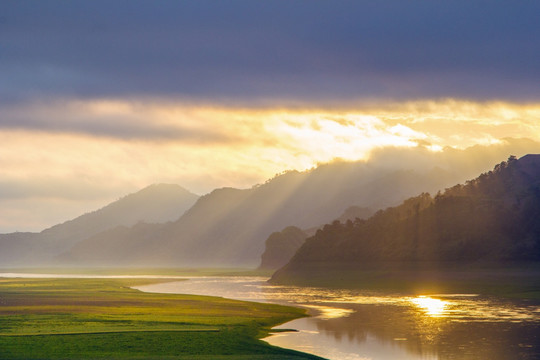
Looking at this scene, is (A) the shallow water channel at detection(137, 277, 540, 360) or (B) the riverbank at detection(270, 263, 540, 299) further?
(B) the riverbank at detection(270, 263, 540, 299)

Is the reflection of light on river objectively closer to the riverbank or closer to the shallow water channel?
the shallow water channel

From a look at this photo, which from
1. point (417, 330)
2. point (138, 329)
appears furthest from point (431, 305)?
point (138, 329)

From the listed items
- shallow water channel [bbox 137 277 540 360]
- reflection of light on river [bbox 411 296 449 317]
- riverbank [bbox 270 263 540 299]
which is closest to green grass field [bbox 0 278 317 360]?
shallow water channel [bbox 137 277 540 360]

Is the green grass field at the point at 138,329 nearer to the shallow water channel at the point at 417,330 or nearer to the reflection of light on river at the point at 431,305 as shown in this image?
the shallow water channel at the point at 417,330

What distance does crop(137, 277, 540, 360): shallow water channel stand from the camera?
62.8m

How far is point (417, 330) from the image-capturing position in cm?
7731

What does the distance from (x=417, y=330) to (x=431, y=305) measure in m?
35.2

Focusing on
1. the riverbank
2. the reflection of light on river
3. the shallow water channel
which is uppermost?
the riverbank

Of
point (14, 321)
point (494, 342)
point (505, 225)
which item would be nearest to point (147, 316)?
point (14, 321)

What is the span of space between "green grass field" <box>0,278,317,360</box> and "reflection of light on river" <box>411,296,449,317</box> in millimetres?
16782

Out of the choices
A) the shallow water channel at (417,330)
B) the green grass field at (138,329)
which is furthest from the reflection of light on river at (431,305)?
the green grass field at (138,329)

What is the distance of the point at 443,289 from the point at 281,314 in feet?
211

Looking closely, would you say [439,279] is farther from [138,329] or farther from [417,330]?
[138,329]

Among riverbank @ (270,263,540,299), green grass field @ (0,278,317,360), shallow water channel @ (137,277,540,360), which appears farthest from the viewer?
riverbank @ (270,263,540,299)
